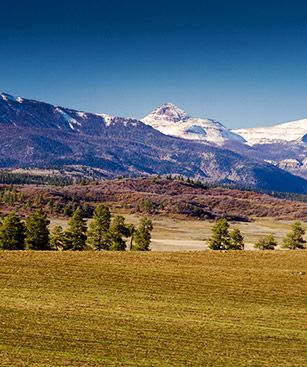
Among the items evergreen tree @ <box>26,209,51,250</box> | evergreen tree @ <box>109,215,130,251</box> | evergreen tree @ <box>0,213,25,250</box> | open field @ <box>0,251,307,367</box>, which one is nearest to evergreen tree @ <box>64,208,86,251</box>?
evergreen tree @ <box>109,215,130,251</box>

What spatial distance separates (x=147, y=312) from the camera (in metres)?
36.5

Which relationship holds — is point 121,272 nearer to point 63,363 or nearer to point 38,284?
point 38,284

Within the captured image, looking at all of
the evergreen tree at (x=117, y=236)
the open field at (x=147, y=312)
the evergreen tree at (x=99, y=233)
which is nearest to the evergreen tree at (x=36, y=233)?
the evergreen tree at (x=99, y=233)

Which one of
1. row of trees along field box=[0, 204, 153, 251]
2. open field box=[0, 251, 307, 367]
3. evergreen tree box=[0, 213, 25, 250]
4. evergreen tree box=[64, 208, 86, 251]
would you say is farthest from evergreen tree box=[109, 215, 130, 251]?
open field box=[0, 251, 307, 367]

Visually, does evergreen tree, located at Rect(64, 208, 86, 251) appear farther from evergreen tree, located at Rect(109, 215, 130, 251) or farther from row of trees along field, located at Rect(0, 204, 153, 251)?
evergreen tree, located at Rect(109, 215, 130, 251)

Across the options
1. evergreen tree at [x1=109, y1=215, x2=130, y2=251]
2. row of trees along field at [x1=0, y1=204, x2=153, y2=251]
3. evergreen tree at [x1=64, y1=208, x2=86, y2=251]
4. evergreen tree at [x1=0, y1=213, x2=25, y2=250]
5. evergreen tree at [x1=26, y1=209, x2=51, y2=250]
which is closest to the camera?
evergreen tree at [x1=0, y1=213, x2=25, y2=250]

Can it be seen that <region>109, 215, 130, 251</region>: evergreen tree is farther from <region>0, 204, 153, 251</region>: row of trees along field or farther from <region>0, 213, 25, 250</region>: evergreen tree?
<region>0, 213, 25, 250</region>: evergreen tree

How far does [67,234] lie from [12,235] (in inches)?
490

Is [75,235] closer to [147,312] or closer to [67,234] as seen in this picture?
[67,234]

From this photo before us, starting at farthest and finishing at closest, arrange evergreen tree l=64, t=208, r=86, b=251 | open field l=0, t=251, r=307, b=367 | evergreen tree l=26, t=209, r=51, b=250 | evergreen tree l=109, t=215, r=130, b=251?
evergreen tree l=109, t=215, r=130, b=251
evergreen tree l=64, t=208, r=86, b=251
evergreen tree l=26, t=209, r=51, b=250
open field l=0, t=251, r=307, b=367

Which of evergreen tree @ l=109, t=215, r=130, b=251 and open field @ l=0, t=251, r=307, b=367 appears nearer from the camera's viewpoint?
open field @ l=0, t=251, r=307, b=367

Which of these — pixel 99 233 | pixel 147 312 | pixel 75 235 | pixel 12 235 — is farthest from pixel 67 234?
pixel 147 312

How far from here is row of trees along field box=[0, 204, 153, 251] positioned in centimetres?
8406

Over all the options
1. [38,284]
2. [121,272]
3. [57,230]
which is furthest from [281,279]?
[57,230]
